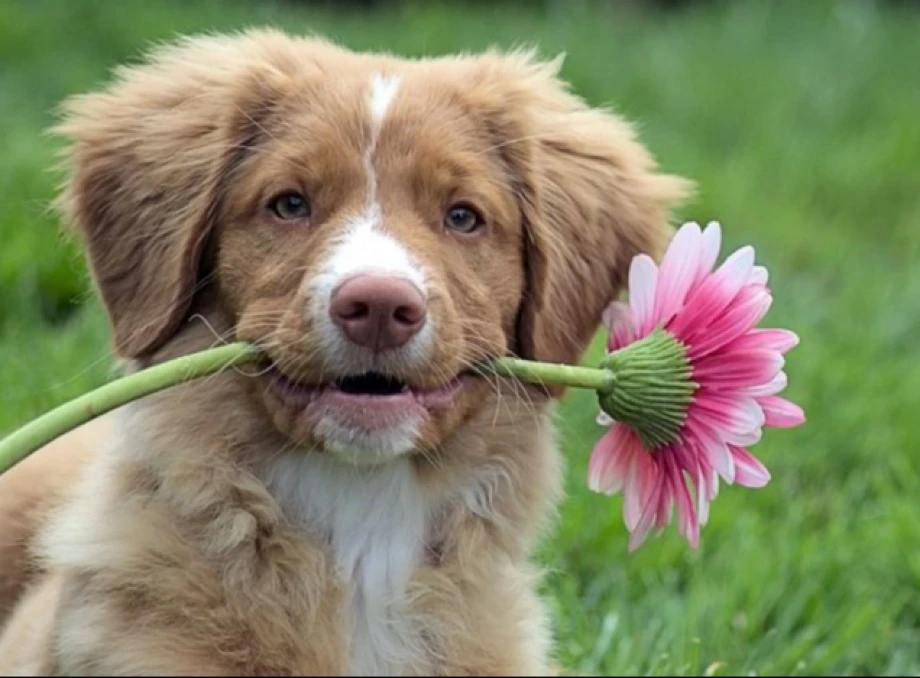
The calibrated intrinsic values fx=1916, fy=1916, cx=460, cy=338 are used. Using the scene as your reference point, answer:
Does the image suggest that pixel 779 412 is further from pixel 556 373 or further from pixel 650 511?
pixel 556 373

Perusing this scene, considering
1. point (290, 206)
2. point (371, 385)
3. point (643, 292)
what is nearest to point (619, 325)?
point (643, 292)

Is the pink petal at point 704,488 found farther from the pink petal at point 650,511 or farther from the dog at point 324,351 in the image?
the dog at point 324,351

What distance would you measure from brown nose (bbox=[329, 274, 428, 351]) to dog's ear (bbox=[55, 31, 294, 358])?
2.04 feet

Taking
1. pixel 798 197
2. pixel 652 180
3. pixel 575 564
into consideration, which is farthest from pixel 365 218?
pixel 798 197

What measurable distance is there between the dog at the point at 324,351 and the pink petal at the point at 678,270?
13.4 inches

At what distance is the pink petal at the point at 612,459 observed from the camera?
13.8 feet

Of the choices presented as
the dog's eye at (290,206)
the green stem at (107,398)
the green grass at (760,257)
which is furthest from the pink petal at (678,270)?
the green grass at (760,257)

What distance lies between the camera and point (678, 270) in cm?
408

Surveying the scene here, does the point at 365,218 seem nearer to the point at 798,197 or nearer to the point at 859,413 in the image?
the point at 859,413

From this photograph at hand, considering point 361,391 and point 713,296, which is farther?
point 713,296

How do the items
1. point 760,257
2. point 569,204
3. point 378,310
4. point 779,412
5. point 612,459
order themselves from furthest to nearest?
1. point 760,257
2. point 569,204
3. point 612,459
4. point 779,412
5. point 378,310

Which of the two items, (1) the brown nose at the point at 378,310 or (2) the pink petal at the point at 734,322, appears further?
(2) the pink petal at the point at 734,322

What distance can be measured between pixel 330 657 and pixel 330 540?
32 cm

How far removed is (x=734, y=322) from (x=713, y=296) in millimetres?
71
